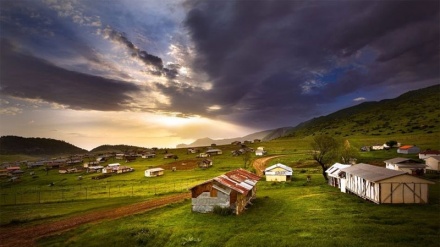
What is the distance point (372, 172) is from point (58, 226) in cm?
5296

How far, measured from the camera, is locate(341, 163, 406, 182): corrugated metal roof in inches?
1869

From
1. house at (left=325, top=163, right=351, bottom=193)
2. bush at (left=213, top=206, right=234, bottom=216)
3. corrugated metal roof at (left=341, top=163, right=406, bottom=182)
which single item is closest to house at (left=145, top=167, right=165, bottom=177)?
house at (left=325, top=163, right=351, bottom=193)

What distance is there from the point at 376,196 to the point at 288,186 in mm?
26563

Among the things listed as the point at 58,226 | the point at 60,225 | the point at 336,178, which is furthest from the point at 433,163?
the point at 58,226

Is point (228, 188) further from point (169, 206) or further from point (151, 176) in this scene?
point (151, 176)

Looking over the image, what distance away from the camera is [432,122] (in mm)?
178000

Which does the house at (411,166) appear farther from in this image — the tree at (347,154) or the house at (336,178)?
the house at (336,178)

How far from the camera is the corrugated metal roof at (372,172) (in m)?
47.5

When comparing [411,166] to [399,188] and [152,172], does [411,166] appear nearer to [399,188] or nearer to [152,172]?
[399,188]

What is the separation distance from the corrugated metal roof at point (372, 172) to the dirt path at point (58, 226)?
34757mm

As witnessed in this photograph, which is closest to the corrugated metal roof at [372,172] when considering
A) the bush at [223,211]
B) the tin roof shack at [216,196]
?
the tin roof shack at [216,196]

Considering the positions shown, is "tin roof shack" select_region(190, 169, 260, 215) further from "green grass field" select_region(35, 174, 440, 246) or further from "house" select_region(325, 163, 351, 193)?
"house" select_region(325, 163, 351, 193)

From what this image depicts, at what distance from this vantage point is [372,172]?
178 feet

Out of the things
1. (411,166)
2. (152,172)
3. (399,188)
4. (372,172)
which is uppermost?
(372,172)
